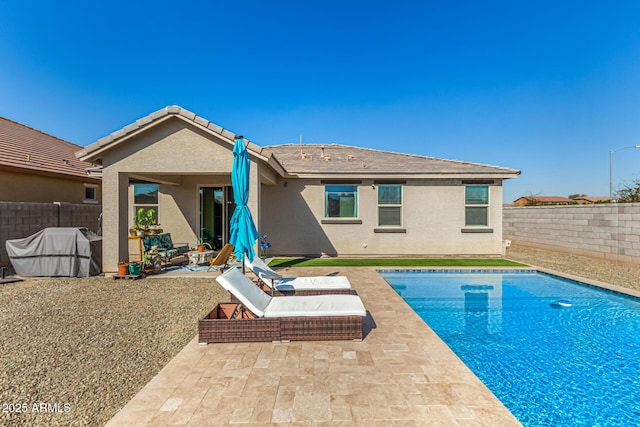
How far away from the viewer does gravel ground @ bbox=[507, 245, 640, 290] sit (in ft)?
32.8

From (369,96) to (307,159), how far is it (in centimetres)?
1071

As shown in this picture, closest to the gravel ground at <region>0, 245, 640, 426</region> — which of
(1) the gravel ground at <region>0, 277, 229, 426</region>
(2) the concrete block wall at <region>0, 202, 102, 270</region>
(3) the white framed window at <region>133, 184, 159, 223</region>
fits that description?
(1) the gravel ground at <region>0, 277, 229, 426</region>

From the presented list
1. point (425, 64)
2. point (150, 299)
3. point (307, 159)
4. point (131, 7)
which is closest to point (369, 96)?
point (425, 64)

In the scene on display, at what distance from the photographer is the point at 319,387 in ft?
12.0

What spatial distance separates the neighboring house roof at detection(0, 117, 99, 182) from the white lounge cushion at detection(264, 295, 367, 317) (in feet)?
44.4

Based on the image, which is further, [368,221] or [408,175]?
[368,221]

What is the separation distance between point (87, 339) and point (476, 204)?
50.0 feet

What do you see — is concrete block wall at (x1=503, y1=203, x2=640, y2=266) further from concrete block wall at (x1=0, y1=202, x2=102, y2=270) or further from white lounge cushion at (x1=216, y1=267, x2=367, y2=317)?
concrete block wall at (x1=0, y1=202, x2=102, y2=270)

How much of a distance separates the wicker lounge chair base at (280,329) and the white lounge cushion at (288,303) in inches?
4.1

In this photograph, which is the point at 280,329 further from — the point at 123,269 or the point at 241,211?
the point at 123,269

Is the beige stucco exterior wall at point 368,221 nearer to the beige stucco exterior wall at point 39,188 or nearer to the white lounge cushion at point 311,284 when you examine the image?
the white lounge cushion at point 311,284

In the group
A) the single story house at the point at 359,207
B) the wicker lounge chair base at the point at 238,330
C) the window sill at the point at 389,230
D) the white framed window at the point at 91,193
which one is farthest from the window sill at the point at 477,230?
the white framed window at the point at 91,193

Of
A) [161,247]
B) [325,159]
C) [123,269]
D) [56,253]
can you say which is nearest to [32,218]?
[56,253]

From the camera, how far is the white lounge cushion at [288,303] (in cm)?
514
